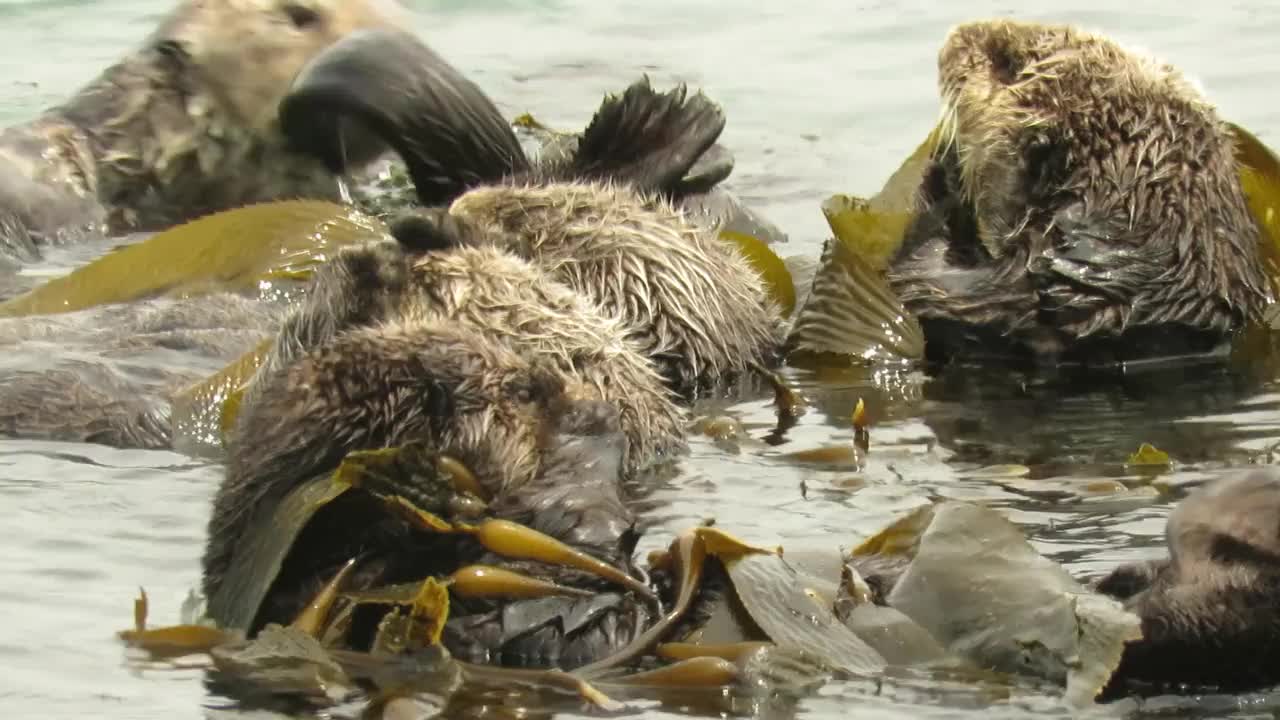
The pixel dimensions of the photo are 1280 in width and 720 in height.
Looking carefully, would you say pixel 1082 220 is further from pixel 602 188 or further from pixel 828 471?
pixel 828 471

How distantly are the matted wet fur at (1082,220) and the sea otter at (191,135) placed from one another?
2727 millimetres

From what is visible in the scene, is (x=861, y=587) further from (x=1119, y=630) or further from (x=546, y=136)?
(x=546, y=136)

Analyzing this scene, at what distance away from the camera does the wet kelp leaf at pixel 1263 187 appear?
19.5 feet

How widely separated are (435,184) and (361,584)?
2.81m

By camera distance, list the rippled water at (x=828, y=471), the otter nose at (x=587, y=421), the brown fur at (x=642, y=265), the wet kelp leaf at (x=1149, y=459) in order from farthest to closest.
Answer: the brown fur at (x=642, y=265), the wet kelp leaf at (x=1149, y=459), the otter nose at (x=587, y=421), the rippled water at (x=828, y=471)

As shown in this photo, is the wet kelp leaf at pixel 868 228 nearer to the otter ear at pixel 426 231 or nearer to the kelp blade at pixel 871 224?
the kelp blade at pixel 871 224

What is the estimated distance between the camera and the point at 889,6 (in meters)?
12.0

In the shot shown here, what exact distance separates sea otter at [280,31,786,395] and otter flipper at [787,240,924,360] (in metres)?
0.10

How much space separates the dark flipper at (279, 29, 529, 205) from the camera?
5.96 metres

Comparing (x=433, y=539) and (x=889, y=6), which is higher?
(x=889, y=6)

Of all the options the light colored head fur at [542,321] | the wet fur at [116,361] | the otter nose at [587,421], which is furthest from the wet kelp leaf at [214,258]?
the otter nose at [587,421]

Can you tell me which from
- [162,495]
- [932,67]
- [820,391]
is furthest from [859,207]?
[932,67]

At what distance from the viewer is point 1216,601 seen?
9.36ft

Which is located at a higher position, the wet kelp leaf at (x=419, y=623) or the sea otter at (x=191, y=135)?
the sea otter at (x=191, y=135)
